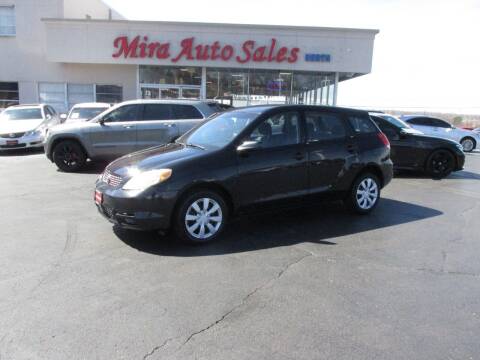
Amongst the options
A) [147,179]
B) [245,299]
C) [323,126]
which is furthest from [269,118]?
[245,299]

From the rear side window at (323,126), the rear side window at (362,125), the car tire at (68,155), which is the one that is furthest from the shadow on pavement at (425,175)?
the car tire at (68,155)

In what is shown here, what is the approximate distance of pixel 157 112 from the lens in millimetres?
10594

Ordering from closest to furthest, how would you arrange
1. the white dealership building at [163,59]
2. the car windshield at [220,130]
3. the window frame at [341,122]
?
1. the car windshield at [220,130]
2. the window frame at [341,122]
3. the white dealership building at [163,59]

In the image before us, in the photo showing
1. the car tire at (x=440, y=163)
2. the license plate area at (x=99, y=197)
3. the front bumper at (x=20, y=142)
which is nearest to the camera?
the license plate area at (x=99, y=197)

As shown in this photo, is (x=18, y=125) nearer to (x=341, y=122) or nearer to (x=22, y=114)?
(x=22, y=114)

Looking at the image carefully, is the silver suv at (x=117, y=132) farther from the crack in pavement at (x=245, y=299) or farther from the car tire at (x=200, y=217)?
the crack in pavement at (x=245, y=299)

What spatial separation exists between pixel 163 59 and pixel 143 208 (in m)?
18.4

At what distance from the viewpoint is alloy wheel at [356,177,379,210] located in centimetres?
657

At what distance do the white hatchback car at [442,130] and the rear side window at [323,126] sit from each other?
12.5 m

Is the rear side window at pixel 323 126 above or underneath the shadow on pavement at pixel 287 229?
above

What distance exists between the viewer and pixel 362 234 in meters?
5.70

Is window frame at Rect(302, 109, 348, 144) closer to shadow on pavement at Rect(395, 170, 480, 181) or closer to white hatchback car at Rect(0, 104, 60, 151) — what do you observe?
shadow on pavement at Rect(395, 170, 480, 181)

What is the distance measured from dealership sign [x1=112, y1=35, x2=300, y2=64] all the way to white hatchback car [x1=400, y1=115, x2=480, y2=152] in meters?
6.83

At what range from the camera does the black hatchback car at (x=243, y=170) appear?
491 cm
